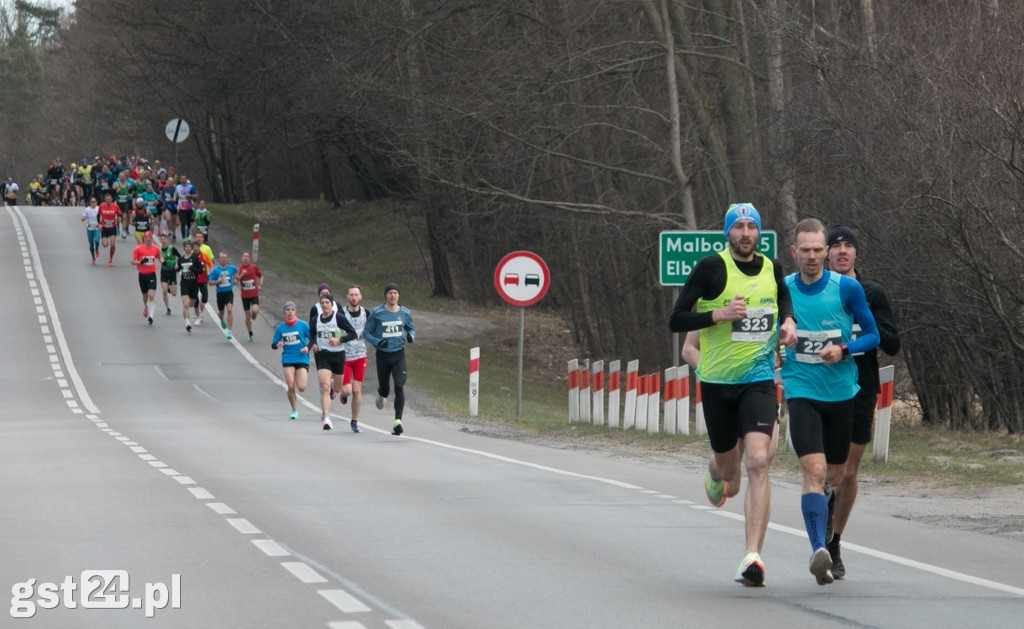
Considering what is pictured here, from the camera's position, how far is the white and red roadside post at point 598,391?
24.2 meters

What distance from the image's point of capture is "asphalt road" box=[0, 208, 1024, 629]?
7785mm

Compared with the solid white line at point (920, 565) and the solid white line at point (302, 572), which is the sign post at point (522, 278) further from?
the solid white line at point (302, 572)

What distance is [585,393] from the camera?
80.3 feet

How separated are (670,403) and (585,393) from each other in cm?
296

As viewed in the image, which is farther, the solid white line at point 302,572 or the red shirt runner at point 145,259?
the red shirt runner at point 145,259

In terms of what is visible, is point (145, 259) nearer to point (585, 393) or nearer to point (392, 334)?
point (585, 393)

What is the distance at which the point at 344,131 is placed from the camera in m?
46.0

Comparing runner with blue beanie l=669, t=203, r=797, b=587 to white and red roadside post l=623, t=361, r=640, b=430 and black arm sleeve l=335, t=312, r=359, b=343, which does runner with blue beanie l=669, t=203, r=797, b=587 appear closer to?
black arm sleeve l=335, t=312, r=359, b=343

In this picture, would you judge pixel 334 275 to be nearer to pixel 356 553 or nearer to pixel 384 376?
pixel 384 376

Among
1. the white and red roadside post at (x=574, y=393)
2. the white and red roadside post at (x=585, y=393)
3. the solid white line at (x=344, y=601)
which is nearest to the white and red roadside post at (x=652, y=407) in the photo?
the white and red roadside post at (x=585, y=393)

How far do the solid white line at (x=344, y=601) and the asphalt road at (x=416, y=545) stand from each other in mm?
27

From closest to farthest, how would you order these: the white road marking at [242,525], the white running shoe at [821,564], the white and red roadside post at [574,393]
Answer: the white running shoe at [821,564]
the white road marking at [242,525]
the white and red roadside post at [574,393]

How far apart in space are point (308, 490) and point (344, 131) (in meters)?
33.0

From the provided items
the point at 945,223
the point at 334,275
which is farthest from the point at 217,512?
the point at 334,275
